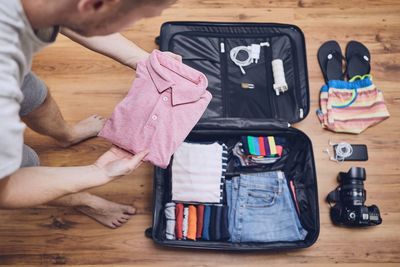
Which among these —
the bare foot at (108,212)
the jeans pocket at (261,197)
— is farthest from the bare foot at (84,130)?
the jeans pocket at (261,197)

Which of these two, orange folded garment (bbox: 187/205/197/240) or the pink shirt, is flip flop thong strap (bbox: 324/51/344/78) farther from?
orange folded garment (bbox: 187/205/197/240)

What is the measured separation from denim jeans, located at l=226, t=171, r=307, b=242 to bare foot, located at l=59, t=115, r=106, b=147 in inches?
19.7

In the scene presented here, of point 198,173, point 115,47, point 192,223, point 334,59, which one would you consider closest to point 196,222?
point 192,223

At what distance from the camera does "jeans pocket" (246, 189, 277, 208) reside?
4.46ft

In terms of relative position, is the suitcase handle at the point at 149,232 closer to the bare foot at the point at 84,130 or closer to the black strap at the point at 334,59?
the bare foot at the point at 84,130

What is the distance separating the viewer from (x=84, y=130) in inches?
55.4

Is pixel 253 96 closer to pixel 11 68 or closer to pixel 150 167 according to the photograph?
pixel 150 167

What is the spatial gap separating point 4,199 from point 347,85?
4.11 feet

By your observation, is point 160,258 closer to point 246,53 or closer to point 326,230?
point 326,230

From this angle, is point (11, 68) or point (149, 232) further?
point (149, 232)

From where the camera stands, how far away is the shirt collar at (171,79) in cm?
118

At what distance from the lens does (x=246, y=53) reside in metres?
1.49

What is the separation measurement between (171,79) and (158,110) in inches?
3.9

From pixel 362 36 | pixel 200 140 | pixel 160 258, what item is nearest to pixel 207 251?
pixel 160 258
